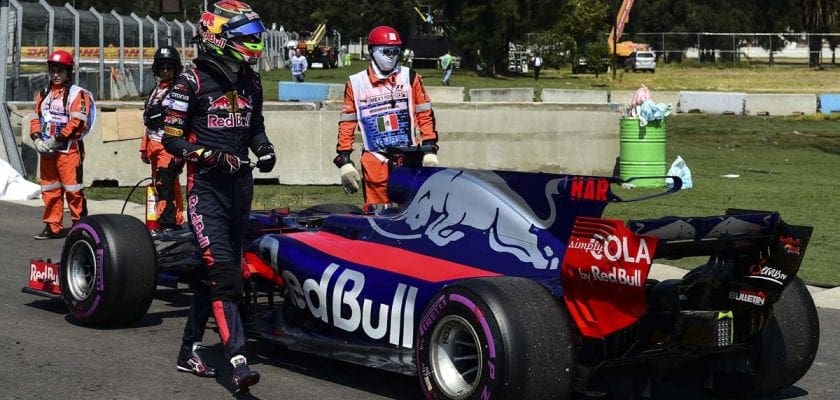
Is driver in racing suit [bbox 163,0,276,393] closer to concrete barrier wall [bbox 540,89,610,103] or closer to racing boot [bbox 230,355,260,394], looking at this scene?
racing boot [bbox 230,355,260,394]

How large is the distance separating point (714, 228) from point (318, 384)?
226cm

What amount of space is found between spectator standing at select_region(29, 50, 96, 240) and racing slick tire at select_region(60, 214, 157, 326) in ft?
14.7

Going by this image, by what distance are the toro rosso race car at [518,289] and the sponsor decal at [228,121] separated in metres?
0.83

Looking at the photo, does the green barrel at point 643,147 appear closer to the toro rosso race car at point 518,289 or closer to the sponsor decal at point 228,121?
the toro rosso race car at point 518,289

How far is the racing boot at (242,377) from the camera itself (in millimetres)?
5824

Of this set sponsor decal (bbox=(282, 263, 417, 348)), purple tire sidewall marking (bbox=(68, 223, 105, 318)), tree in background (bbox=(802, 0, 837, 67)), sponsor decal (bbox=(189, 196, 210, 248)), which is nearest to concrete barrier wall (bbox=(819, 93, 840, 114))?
purple tire sidewall marking (bbox=(68, 223, 105, 318))

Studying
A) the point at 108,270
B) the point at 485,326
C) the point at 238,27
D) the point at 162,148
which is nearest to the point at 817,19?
the point at 162,148

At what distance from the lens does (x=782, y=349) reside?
6125 mm

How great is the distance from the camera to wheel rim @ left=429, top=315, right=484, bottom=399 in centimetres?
562

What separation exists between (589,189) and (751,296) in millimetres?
874

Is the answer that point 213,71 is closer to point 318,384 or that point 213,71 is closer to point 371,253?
point 371,253

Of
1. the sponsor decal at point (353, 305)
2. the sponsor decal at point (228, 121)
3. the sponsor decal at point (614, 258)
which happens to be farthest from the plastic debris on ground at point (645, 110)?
the sponsor decal at point (614, 258)

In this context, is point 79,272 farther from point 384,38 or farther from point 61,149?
point 61,149

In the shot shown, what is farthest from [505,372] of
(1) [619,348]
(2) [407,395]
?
(2) [407,395]
